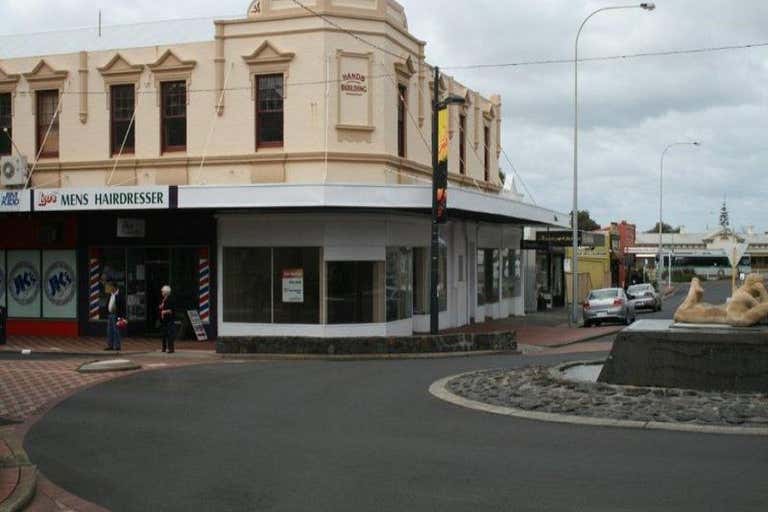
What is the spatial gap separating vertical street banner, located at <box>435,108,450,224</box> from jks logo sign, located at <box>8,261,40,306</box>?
508 inches

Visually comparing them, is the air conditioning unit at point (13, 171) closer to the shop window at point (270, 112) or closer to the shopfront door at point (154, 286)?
the shopfront door at point (154, 286)

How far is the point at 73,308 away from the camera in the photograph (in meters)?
27.7

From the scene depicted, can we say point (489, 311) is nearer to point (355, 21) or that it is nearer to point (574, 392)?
point (355, 21)

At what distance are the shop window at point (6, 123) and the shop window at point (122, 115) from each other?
3.66m

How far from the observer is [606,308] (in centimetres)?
3531

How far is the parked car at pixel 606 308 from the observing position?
35281 mm

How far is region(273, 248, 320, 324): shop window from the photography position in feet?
82.5

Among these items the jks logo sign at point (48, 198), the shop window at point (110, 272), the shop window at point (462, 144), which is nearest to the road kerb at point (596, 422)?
the jks logo sign at point (48, 198)

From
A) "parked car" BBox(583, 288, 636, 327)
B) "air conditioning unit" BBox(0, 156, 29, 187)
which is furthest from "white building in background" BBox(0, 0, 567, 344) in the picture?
"parked car" BBox(583, 288, 636, 327)

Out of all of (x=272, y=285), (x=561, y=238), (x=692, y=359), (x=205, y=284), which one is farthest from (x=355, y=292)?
(x=561, y=238)

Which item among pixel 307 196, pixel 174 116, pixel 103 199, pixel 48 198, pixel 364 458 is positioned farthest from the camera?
pixel 174 116

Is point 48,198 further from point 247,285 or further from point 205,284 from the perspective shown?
point 247,285

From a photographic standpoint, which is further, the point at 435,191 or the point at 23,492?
the point at 435,191

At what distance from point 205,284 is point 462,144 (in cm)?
1191
